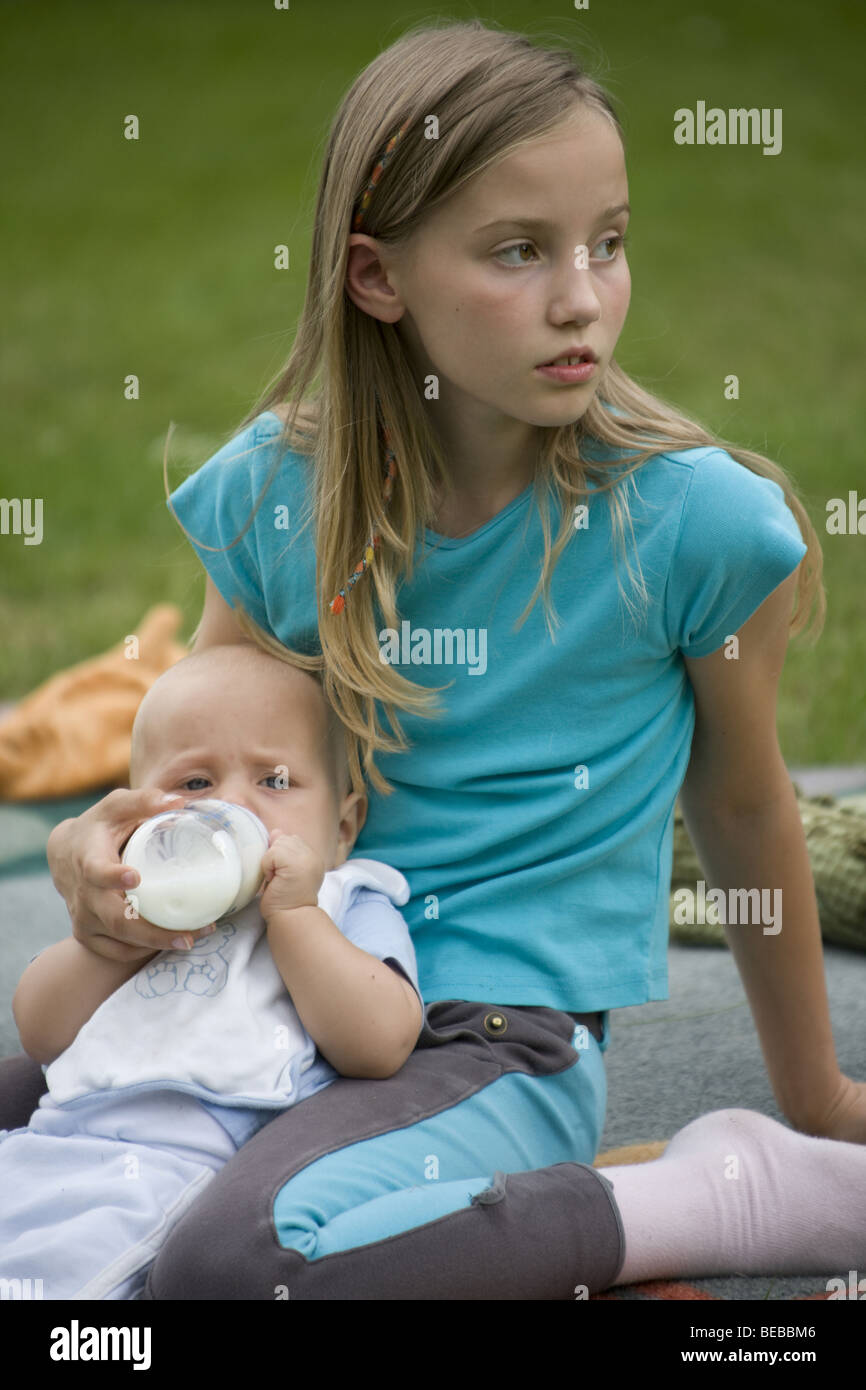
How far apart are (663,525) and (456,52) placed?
1.60 ft

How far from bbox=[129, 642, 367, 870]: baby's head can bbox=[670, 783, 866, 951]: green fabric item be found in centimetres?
72

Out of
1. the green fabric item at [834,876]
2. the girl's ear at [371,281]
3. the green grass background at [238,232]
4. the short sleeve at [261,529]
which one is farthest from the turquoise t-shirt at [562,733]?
the green grass background at [238,232]

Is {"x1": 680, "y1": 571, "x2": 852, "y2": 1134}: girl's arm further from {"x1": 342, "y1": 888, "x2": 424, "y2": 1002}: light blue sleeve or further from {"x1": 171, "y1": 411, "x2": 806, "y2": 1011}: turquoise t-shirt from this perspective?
{"x1": 342, "y1": 888, "x2": 424, "y2": 1002}: light blue sleeve

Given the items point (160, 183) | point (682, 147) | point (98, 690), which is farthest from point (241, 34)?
point (98, 690)

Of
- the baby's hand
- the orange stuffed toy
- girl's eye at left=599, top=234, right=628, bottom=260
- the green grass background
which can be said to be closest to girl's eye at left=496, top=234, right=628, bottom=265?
girl's eye at left=599, top=234, right=628, bottom=260

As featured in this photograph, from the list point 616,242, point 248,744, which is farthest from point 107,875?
point 616,242

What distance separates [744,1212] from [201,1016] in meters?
0.53

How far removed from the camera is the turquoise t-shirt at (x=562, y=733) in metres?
1.54

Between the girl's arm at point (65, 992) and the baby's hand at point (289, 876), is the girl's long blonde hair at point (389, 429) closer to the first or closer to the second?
the baby's hand at point (289, 876)

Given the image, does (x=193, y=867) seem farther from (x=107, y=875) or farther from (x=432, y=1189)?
(x=432, y=1189)

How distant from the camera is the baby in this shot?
1.33 metres

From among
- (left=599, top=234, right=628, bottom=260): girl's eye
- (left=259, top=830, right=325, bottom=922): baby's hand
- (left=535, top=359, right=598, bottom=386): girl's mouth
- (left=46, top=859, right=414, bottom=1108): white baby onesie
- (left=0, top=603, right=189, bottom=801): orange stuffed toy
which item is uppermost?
(left=599, top=234, right=628, bottom=260): girl's eye

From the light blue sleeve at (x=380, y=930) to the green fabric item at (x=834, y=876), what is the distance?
27.4 inches
